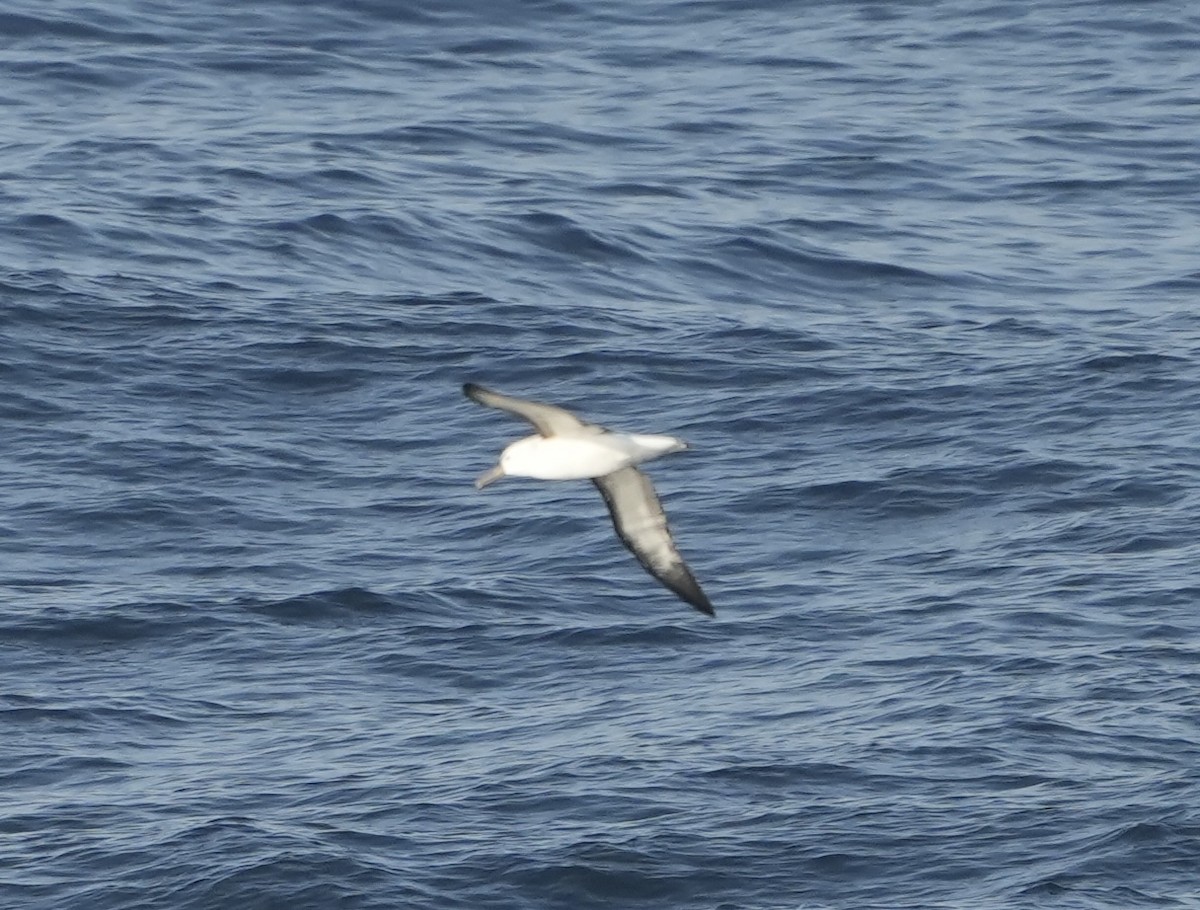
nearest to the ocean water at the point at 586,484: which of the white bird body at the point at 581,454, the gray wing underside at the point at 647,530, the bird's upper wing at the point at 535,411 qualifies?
the gray wing underside at the point at 647,530

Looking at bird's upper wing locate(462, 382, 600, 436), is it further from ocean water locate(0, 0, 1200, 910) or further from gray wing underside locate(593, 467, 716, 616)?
ocean water locate(0, 0, 1200, 910)

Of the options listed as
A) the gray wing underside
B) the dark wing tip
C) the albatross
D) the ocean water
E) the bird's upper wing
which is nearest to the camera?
the bird's upper wing

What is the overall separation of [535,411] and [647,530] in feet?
7.57

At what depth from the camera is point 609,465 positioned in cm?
1220

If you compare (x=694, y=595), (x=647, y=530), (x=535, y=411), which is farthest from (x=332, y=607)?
(x=535, y=411)

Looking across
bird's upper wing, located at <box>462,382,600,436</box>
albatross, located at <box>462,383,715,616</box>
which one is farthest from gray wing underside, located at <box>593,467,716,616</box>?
bird's upper wing, located at <box>462,382,600,436</box>

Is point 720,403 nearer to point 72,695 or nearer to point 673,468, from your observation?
point 673,468

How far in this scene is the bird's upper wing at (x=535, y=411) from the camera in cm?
1077

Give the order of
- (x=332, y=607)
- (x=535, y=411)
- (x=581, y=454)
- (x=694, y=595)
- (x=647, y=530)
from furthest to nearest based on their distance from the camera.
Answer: (x=332, y=607)
(x=647, y=530)
(x=694, y=595)
(x=581, y=454)
(x=535, y=411)

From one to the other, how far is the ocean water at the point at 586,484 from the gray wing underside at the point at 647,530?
5904 mm

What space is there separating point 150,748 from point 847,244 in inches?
476

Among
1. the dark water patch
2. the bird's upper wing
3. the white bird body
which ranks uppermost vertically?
the bird's upper wing

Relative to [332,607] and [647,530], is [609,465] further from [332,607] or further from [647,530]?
[332,607]

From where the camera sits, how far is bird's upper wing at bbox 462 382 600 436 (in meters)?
10.8
